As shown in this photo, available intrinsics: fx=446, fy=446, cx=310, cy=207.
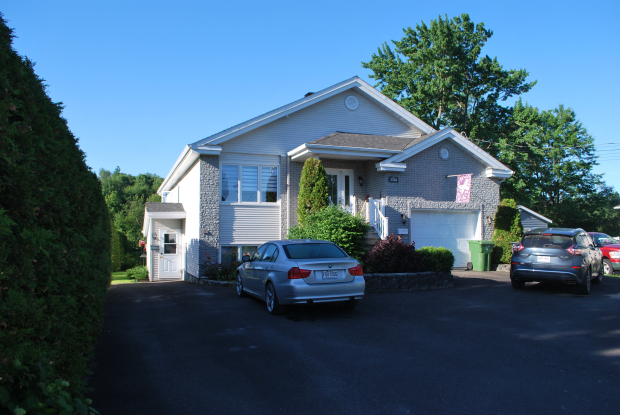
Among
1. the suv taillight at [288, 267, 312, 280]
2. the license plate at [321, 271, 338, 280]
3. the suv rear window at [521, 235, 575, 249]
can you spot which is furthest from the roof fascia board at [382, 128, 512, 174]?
the suv taillight at [288, 267, 312, 280]

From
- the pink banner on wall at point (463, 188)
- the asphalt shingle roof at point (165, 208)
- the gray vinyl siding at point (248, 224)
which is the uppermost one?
the pink banner on wall at point (463, 188)

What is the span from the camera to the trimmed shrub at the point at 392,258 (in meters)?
12.6

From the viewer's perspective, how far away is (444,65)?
32.2m

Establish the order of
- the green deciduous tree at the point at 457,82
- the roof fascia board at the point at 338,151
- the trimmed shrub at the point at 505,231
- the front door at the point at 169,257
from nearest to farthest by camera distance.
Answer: the roof fascia board at the point at 338,151 < the trimmed shrub at the point at 505,231 < the front door at the point at 169,257 < the green deciduous tree at the point at 457,82

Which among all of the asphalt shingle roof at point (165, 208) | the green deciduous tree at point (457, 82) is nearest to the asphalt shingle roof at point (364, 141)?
the asphalt shingle roof at point (165, 208)

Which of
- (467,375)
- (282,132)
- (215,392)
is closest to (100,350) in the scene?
(215,392)

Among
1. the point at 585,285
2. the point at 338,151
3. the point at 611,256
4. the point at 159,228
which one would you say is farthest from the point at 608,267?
the point at 159,228

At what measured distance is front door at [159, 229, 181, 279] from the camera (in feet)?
73.0

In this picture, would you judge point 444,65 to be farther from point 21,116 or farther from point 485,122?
point 21,116

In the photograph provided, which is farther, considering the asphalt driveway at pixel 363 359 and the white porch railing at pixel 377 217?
the white porch railing at pixel 377 217

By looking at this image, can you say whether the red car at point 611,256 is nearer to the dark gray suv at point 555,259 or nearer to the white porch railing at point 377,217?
the dark gray suv at point 555,259

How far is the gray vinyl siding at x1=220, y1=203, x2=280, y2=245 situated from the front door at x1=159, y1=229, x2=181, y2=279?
7.48 metres

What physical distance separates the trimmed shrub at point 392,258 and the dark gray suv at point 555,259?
8.43ft

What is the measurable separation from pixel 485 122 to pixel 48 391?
116 ft
